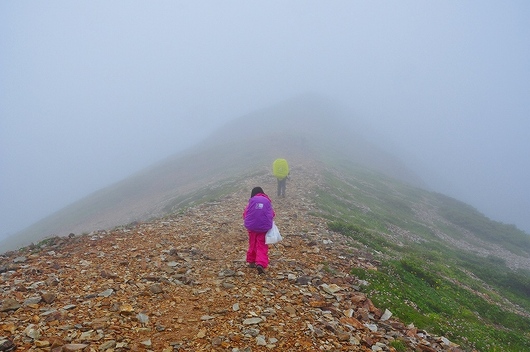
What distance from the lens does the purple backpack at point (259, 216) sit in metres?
11.1

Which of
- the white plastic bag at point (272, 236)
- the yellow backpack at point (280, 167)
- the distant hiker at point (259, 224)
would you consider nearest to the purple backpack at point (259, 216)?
the distant hiker at point (259, 224)

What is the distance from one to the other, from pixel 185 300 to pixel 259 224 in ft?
11.3

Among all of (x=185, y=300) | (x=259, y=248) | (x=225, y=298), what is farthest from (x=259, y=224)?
(x=185, y=300)

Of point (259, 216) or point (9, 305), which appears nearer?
point (9, 305)

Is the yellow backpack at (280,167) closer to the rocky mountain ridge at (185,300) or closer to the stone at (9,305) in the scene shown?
the rocky mountain ridge at (185,300)

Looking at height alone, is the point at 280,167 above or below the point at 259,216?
below

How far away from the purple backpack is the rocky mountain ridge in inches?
66.1

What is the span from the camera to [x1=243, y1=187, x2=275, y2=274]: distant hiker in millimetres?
11109

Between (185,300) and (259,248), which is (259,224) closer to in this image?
(259,248)

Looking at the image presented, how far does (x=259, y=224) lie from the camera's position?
36.4 ft

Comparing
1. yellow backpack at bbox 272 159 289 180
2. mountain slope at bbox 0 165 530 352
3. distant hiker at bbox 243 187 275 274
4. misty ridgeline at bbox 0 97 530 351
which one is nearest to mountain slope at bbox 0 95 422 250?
yellow backpack at bbox 272 159 289 180

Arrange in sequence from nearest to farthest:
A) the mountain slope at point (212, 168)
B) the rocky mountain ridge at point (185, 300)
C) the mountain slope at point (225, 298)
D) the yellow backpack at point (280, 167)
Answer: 1. the rocky mountain ridge at point (185, 300)
2. the mountain slope at point (225, 298)
3. the yellow backpack at point (280, 167)
4. the mountain slope at point (212, 168)

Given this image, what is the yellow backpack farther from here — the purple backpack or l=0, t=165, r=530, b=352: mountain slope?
the purple backpack

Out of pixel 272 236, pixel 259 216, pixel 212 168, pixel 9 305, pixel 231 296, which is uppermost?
pixel 9 305
